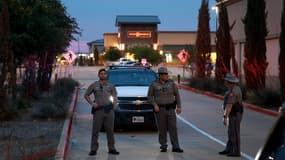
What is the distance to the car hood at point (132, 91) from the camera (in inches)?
639

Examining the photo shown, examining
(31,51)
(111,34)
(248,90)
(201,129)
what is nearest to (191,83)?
(248,90)

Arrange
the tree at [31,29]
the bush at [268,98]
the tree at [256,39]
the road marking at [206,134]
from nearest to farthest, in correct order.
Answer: the road marking at [206,134], the tree at [31,29], the bush at [268,98], the tree at [256,39]

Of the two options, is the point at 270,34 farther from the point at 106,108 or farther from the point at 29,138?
the point at 106,108

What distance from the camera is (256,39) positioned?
1110 inches


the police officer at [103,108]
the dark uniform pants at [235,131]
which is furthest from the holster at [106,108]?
the dark uniform pants at [235,131]

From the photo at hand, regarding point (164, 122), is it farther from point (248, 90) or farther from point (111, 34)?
point (111, 34)

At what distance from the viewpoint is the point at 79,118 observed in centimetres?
2058

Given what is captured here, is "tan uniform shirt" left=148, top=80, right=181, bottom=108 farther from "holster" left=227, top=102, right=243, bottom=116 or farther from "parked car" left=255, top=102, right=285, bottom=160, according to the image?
"parked car" left=255, top=102, right=285, bottom=160

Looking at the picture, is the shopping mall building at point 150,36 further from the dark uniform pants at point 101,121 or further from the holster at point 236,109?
the holster at point 236,109

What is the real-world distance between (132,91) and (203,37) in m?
25.4

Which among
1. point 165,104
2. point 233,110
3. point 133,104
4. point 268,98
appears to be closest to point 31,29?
point 133,104

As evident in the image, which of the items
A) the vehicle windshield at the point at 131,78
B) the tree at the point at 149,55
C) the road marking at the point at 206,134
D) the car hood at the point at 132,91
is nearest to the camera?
the road marking at the point at 206,134

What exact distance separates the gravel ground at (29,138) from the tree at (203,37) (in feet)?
78.4

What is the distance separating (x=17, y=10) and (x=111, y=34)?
124 m
